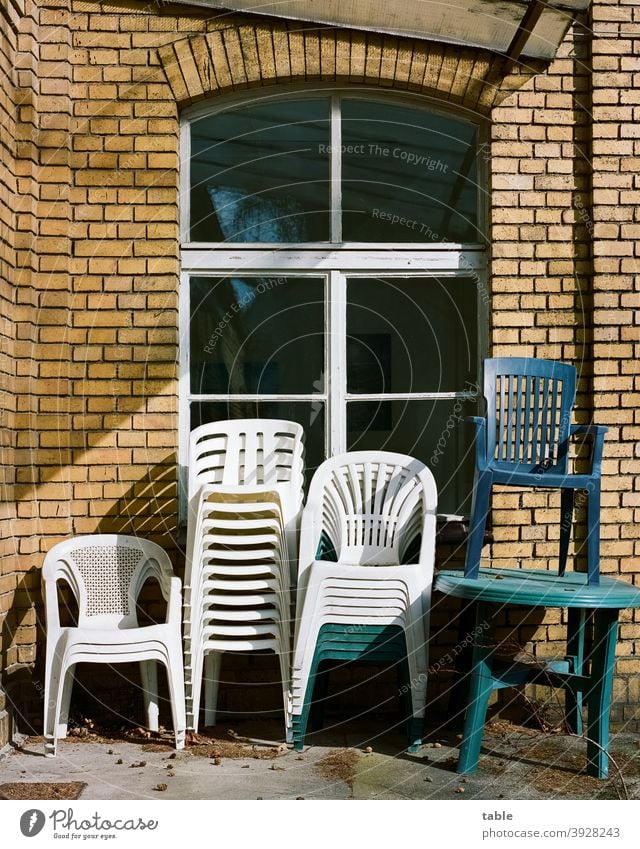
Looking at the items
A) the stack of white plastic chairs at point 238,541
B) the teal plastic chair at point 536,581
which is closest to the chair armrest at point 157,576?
the stack of white plastic chairs at point 238,541

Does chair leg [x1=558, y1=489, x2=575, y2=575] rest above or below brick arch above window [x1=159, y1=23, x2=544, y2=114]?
below

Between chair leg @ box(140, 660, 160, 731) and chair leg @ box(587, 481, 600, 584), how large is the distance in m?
2.03

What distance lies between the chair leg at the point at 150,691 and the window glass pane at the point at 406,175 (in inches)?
93.0

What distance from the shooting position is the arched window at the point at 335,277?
16.2 ft

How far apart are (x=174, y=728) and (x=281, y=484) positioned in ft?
3.87

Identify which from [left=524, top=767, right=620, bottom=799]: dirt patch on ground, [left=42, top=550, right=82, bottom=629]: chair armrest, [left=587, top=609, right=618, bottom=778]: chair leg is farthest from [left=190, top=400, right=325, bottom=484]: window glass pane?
[left=524, top=767, right=620, bottom=799]: dirt patch on ground

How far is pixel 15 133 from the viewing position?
15.2 ft

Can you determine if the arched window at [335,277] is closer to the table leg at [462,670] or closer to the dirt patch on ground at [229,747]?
the table leg at [462,670]

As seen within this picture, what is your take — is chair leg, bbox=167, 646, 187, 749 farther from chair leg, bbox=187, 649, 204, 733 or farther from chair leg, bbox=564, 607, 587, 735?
chair leg, bbox=564, 607, 587, 735

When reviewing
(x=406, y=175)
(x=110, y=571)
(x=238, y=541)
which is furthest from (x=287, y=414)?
(x=406, y=175)

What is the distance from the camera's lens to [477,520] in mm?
4039

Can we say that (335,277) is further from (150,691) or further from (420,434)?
(150,691)

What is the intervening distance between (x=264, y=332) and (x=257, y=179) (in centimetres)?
80

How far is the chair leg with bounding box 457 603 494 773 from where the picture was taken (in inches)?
152
